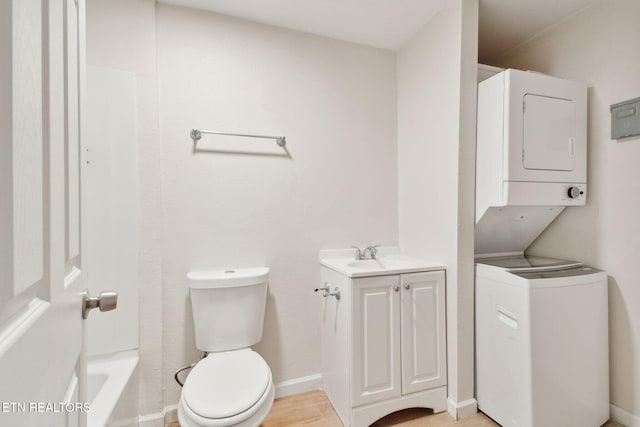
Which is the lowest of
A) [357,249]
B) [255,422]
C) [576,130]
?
[255,422]

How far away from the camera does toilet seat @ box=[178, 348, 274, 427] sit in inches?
42.8

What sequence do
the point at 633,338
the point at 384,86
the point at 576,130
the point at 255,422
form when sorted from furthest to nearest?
the point at 384,86 < the point at 576,130 < the point at 633,338 < the point at 255,422

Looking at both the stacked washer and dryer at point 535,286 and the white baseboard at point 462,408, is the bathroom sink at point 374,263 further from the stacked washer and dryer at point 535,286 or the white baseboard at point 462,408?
the white baseboard at point 462,408

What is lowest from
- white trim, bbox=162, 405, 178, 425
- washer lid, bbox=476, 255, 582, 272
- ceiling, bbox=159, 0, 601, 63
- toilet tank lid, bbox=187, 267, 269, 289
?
white trim, bbox=162, 405, 178, 425

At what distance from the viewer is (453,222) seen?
5.34 feet

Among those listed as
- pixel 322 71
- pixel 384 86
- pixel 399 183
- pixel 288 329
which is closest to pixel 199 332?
pixel 288 329

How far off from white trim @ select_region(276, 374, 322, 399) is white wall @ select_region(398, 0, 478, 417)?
83 centimetres

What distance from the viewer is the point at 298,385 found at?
6.08 feet

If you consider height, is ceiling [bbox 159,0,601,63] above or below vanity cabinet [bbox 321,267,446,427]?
above

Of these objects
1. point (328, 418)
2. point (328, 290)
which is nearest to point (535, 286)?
point (328, 290)

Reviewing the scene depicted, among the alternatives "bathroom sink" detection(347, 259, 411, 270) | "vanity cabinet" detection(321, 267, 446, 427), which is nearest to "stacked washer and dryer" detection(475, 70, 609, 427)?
"vanity cabinet" detection(321, 267, 446, 427)

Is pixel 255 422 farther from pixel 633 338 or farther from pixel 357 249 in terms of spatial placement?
pixel 633 338

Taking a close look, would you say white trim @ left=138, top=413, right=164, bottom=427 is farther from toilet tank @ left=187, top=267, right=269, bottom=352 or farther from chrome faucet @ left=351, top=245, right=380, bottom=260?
chrome faucet @ left=351, top=245, right=380, bottom=260

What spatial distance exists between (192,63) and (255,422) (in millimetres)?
1910
